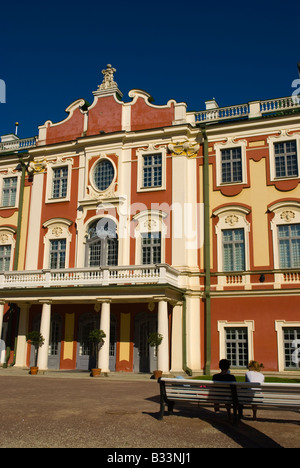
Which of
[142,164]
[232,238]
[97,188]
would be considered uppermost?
[142,164]

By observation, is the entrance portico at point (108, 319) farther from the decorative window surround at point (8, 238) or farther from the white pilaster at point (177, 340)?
the decorative window surround at point (8, 238)

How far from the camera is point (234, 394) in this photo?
29.1ft

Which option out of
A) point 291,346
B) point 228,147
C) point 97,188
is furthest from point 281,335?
point 97,188

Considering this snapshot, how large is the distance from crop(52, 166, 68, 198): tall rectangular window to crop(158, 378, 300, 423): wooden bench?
18.8 meters

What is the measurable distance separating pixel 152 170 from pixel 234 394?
1749 centimetres

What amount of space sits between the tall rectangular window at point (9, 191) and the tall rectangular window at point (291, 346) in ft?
56.1

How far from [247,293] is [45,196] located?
12.7 m

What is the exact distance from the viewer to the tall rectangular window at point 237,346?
21.6m

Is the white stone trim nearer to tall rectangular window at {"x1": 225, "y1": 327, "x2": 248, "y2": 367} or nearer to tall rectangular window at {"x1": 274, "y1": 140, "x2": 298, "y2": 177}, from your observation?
tall rectangular window at {"x1": 225, "y1": 327, "x2": 248, "y2": 367}

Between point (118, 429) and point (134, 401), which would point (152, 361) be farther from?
point (118, 429)

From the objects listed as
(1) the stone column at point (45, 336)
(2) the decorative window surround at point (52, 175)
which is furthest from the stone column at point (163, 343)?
(2) the decorative window surround at point (52, 175)

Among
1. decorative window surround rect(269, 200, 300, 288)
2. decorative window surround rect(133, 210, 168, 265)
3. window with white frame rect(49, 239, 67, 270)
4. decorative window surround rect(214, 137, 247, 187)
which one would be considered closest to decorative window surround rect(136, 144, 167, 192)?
decorative window surround rect(133, 210, 168, 265)

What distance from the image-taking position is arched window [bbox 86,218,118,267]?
81.1 ft

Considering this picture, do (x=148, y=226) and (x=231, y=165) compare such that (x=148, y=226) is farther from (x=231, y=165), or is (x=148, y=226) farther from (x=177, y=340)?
(x=177, y=340)
